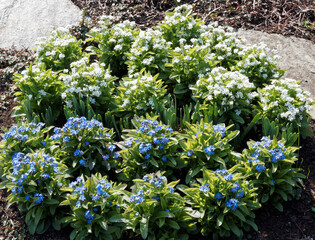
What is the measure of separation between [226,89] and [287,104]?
799 mm

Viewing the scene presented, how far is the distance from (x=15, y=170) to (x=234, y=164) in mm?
2540

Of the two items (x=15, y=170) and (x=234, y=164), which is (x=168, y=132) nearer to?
(x=234, y=164)

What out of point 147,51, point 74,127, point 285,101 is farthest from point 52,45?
point 285,101

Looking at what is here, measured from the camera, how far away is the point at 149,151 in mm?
4395

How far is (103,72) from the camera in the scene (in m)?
5.46

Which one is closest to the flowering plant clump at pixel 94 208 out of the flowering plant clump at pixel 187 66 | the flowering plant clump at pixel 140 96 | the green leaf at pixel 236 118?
the flowering plant clump at pixel 140 96

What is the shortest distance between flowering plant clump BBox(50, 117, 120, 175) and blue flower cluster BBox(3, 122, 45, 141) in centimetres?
33

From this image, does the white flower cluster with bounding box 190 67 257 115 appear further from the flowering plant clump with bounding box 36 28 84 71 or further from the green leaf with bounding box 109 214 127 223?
the flowering plant clump with bounding box 36 28 84 71

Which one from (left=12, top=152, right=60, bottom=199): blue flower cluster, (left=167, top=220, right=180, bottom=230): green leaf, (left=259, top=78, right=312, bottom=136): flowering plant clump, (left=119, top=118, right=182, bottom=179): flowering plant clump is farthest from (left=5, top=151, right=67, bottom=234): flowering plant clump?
(left=259, top=78, right=312, bottom=136): flowering plant clump

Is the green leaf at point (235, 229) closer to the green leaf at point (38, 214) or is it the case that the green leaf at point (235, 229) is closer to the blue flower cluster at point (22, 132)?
the green leaf at point (38, 214)

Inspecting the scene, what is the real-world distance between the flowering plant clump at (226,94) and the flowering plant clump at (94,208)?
5.78ft

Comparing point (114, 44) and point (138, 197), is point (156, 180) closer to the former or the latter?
point (138, 197)

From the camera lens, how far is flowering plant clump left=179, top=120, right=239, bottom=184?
14.5ft

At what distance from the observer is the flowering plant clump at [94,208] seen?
3922 millimetres
